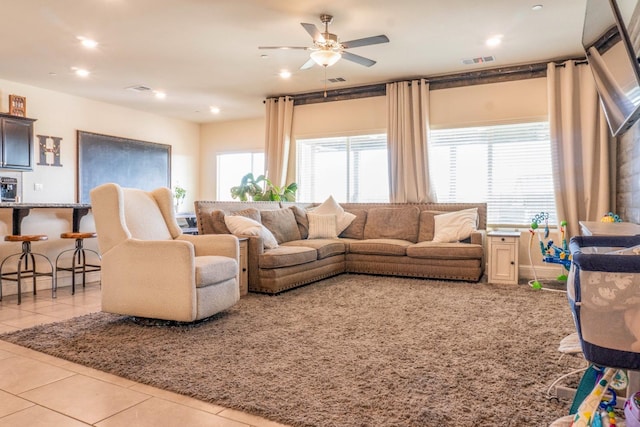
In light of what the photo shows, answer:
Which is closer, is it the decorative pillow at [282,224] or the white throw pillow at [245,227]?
the white throw pillow at [245,227]

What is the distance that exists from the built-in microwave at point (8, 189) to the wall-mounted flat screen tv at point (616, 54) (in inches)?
271

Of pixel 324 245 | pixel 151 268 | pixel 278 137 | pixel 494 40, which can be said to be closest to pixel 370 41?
pixel 494 40

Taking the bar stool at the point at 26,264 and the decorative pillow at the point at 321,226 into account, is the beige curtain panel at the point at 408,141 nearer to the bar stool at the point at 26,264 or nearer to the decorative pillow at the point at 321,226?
the decorative pillow at the point at 321,226

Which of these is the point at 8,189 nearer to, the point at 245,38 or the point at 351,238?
the point at 245,38

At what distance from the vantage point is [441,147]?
6.22 meters

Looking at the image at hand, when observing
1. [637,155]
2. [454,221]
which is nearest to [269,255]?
[454,221]

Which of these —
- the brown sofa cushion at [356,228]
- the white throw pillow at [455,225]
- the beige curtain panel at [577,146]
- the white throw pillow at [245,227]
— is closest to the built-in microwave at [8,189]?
the white throw pillow at [245,227]

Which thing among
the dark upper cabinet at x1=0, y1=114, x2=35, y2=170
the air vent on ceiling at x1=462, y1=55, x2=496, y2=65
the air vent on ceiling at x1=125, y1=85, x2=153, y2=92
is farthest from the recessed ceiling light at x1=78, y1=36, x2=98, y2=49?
the air vent on ceiling at x1=462, y1=55, x2=496, y2=65

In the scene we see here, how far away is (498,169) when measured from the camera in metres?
5.90

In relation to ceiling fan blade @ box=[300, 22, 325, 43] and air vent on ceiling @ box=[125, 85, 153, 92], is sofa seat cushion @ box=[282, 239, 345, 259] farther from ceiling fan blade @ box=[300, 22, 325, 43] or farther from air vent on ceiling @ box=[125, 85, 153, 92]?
air vent on ceiling @ box=[125, 85, 153, 92]

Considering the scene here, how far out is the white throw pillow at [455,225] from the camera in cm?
523

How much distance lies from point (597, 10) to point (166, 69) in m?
4.86

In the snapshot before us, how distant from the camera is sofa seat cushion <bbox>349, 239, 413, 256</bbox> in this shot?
5250mm

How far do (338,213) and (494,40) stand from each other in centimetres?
286
